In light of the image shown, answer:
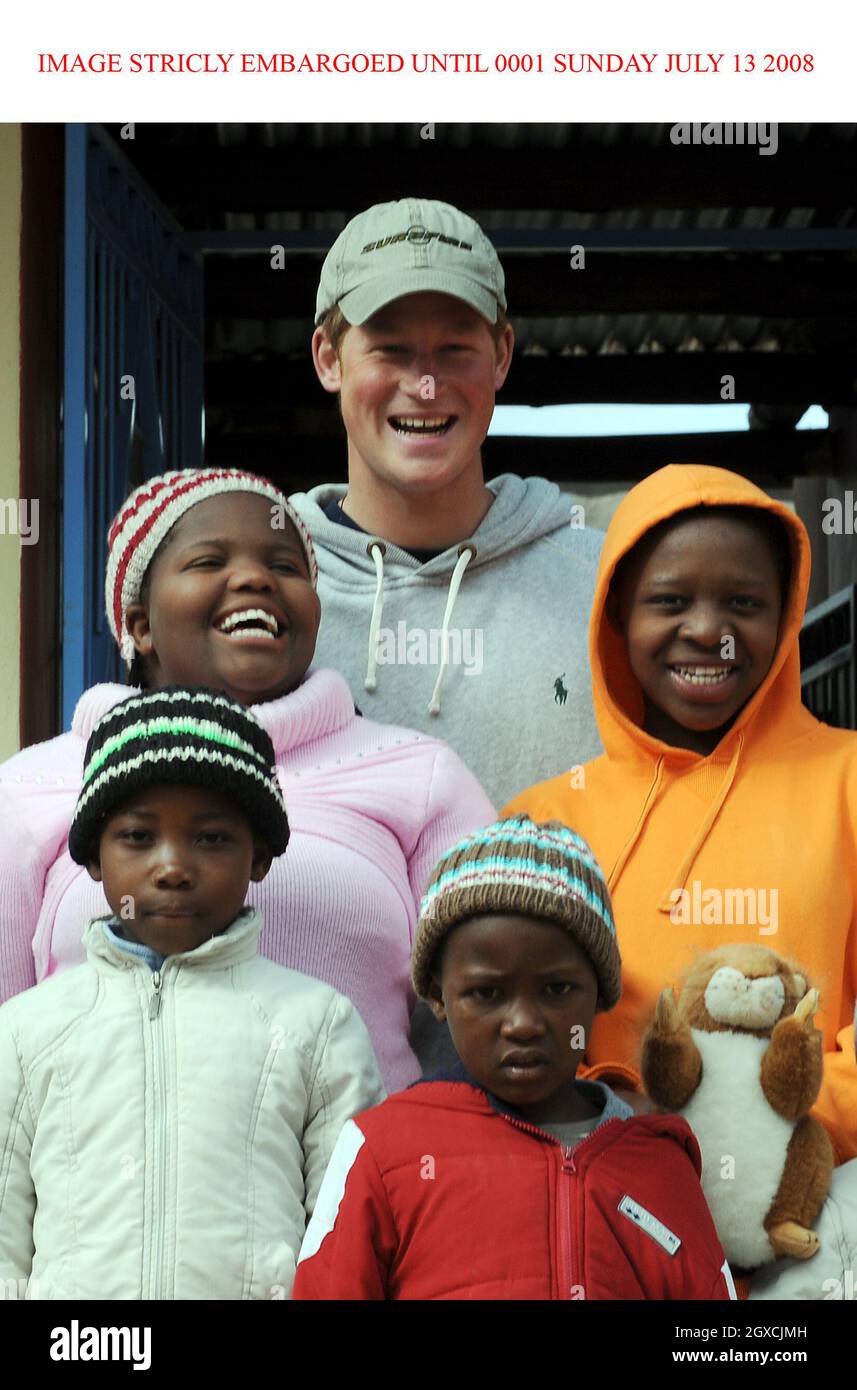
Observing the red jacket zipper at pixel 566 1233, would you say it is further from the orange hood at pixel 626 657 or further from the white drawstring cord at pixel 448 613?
the white drawstring cord at pixel 448 613

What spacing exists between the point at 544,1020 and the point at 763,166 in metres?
2.43

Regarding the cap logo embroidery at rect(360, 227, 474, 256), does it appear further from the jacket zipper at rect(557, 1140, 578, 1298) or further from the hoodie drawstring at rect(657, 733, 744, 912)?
the jacket zipper at rect(557, 1140, 578, 1298)

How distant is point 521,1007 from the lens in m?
2.54

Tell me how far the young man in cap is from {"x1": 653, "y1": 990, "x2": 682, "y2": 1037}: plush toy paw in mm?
763

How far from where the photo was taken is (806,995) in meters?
2.70

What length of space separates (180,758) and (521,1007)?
20.9 inches

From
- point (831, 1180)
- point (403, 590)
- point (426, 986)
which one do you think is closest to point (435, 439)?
point (403, 590)

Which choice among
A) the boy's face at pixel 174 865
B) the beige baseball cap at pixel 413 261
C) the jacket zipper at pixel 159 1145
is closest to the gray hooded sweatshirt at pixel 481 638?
the beige baseball cap at pixel 413 261

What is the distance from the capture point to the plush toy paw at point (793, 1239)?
8.74 ft

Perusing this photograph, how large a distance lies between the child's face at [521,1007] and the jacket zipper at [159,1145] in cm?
37

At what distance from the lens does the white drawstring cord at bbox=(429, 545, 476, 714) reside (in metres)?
3.48

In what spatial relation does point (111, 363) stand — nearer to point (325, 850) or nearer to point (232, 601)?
point (232, 601)

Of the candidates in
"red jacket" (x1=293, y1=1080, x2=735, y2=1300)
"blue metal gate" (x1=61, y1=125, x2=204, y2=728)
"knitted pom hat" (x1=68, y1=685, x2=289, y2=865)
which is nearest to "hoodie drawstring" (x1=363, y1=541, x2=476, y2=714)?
"blue metal gate" (x1=61, y1=125, x2=204, y2=728)

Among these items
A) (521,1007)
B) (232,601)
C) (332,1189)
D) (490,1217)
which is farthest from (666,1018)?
(232,601)
